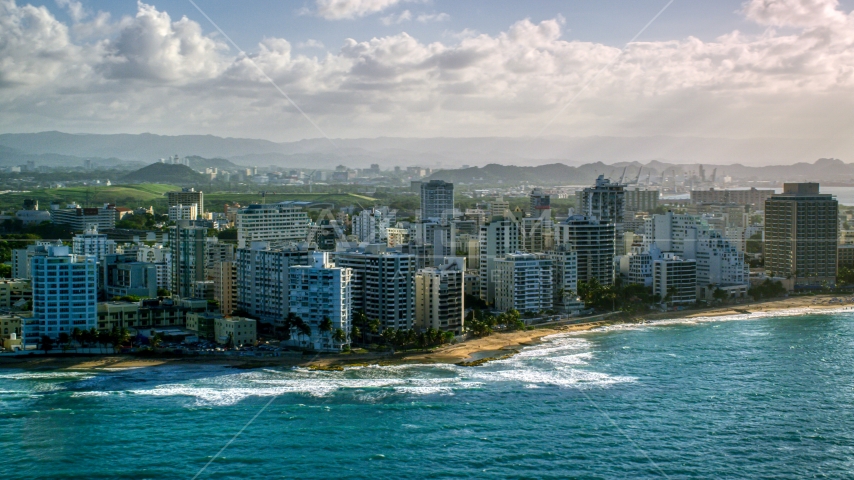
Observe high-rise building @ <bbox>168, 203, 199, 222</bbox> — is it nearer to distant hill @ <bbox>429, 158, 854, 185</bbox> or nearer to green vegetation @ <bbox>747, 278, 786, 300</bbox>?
distant hill @ <bbox>429, 158, 854, 185</bbox>

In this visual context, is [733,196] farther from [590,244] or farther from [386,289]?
[386,289]

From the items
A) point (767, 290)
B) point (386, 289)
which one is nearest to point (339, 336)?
point (386, 289)

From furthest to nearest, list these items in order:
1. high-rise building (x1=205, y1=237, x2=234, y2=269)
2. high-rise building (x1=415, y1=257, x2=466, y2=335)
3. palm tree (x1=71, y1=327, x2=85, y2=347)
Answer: high-rise building (x1=205, y1=237, x2=234, y2=269)
high-rise building (x1=415, y1=257, x2=466, y2=335)
palm tree (x1=71, y1=327, x2=85, y2=347)

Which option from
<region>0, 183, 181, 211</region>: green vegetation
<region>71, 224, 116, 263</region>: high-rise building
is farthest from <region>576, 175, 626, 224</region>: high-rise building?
<region>0, 183, 181, 211</region>: green vegetation

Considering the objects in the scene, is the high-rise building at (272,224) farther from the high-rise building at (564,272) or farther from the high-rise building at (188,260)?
the high-rise building at (564,272)

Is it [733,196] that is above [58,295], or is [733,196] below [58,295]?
above

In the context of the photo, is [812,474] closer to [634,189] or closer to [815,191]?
[815,191]

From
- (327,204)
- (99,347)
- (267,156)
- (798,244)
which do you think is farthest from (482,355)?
(267,156)
